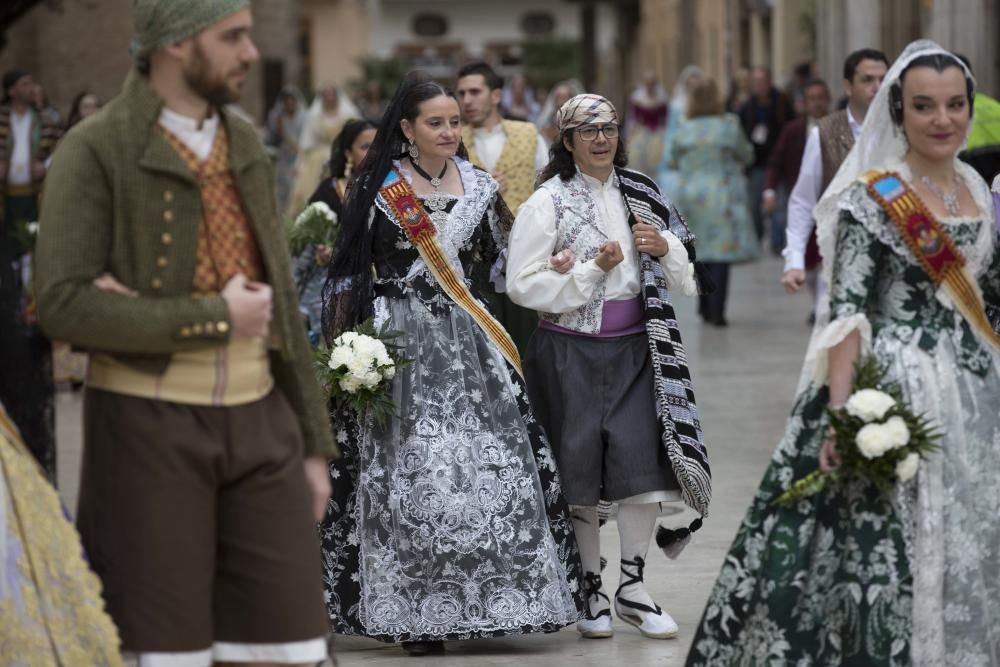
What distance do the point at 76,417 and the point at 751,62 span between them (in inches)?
1134

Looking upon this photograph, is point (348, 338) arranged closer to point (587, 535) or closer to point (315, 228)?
point (587, 535)

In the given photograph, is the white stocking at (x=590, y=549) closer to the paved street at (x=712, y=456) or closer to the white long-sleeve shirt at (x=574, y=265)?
the paved street at (x=712, y=456)

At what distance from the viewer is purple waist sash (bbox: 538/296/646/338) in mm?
6551

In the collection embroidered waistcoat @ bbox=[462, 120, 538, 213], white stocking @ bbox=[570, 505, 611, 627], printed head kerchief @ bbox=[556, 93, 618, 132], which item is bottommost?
white stocking @ bbox=[570, 505, 611, 627]

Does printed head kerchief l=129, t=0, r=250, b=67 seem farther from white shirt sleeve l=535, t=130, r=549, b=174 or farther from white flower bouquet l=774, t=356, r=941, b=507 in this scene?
white shirt sleeve l=535, t=130, r=549, b=174

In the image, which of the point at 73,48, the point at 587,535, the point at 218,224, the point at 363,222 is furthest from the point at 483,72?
the point at 73,48

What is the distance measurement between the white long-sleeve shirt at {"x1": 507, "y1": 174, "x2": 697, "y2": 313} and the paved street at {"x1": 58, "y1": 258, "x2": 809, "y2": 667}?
1.09 meters

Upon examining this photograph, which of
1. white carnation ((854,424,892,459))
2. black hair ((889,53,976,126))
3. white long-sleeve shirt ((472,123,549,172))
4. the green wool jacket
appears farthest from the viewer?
white long-sleeve shirt ((472,123,549,172))

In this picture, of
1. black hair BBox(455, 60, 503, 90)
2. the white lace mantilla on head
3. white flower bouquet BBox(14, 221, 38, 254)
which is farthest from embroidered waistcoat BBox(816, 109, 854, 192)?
white flower bouquet BBox(14, 221, 38, 254)

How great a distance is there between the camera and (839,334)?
193 inches

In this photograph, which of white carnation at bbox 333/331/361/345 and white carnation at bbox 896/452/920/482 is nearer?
white carnation at bbox 896/452/920/482

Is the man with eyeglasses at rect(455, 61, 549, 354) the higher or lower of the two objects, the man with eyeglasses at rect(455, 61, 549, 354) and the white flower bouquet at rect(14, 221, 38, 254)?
the higher
